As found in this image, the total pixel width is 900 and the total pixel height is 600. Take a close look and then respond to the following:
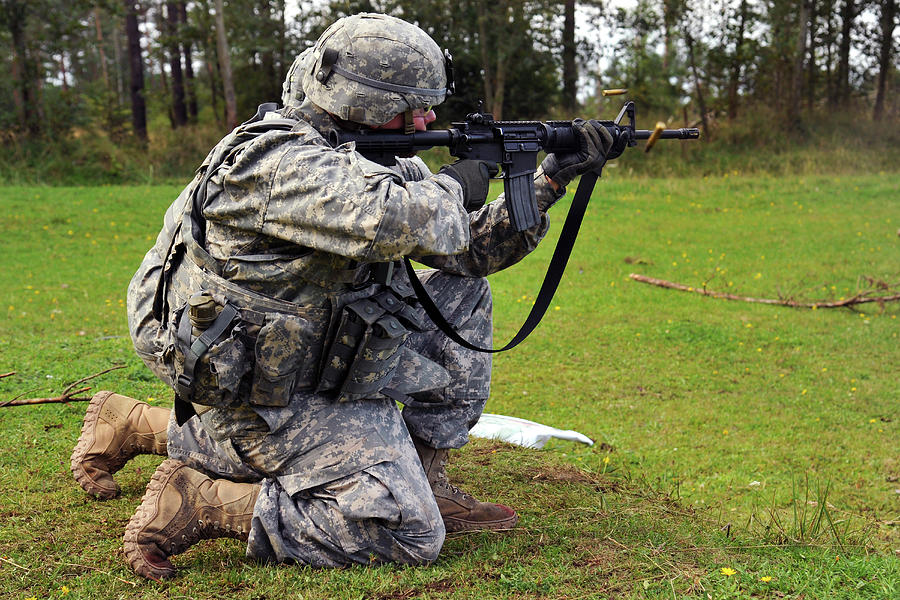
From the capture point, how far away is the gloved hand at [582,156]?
3869 mm

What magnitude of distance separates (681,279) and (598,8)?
17212mm

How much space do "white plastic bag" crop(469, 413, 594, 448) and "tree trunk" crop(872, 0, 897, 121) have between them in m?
20.1

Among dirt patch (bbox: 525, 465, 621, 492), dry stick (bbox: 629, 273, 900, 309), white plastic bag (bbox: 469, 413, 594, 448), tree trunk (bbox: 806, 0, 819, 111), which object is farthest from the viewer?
tree trunk (bbox: 806, 0, 819, 111)

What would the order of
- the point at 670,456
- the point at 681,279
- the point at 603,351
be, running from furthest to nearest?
the point at 681,279 → the point at 603,351 → the point at 670,456

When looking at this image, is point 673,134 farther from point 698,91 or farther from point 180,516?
point 698,91

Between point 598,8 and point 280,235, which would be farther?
point 598,8

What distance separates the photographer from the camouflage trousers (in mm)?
3168

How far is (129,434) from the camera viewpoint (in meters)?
3.80

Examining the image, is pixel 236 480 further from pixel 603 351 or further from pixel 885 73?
pixel 885 73

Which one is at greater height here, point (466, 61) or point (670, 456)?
point (466, 61)

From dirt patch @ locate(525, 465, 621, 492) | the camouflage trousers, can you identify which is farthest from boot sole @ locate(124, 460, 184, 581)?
→ dirt patch @ locate(525, 465, 621, 492)

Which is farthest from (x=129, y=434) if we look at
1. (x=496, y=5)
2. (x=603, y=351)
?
(x=496, y=5)

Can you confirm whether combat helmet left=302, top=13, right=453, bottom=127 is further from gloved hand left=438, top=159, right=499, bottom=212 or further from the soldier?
gloved hand left=438, top=159, right=499, bottom=212

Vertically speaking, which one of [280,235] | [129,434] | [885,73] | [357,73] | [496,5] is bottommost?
[129,434]
